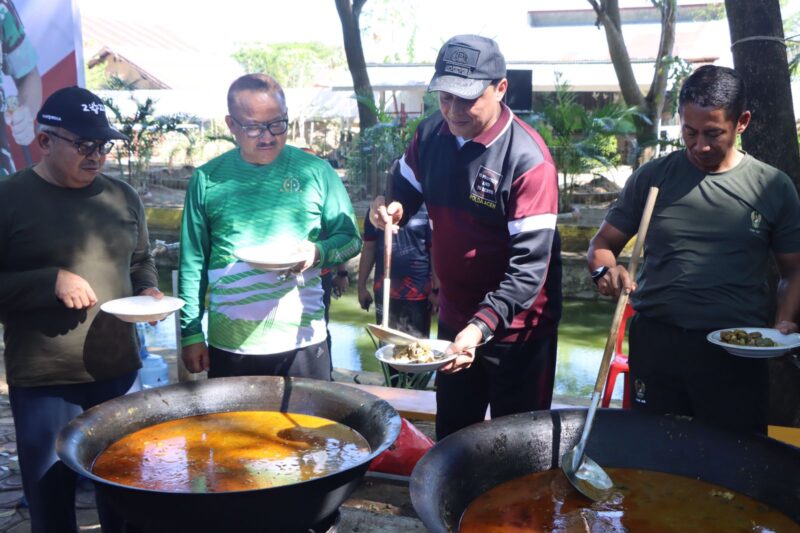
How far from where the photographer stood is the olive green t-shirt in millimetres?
2510

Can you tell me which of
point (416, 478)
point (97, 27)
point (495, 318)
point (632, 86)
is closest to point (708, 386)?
point (495, 318)

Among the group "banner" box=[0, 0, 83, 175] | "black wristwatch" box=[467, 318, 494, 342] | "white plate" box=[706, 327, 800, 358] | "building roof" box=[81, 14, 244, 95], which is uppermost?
"building roof" box=[81, 14, 244, 95]

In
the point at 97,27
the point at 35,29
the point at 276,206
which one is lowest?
the point at 276,206

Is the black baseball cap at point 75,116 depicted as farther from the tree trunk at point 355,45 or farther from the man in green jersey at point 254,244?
the tree trunk at point 355,45

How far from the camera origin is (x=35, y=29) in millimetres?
4816

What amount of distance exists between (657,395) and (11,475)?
3052mm

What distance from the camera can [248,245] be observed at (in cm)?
276

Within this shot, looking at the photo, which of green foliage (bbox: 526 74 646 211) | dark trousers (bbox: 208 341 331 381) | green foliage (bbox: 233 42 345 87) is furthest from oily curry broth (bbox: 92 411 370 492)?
green foliage (bbox: 233 42 345 87)

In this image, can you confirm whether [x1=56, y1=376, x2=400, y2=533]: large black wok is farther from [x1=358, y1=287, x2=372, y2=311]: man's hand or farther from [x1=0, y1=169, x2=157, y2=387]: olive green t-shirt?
[x1=358, y1=287, x2=372, y2=311]: man's hand

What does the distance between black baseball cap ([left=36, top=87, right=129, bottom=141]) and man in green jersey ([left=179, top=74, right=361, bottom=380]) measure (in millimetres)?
360

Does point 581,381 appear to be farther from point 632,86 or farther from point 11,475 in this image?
point 632,86

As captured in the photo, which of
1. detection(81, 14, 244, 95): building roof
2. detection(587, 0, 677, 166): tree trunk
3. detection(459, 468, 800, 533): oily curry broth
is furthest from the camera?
detection(81, 14, 244, 95): building roof

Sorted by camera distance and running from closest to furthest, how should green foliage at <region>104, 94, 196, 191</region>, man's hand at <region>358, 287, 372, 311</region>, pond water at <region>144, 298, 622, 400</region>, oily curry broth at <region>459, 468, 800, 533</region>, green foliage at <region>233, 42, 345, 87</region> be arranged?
oily curry broth at <region>459, 468, 800, 533</region> → man's hand at <region>358, 287, 372, 311</region> → pond water at <region>144, 298, 622, 400</region> → green foliage at <region>104, 94, 196, 191</region> → green foliage at <region>233, 42, 345, 87</region>

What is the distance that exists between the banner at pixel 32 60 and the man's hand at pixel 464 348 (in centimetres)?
367
